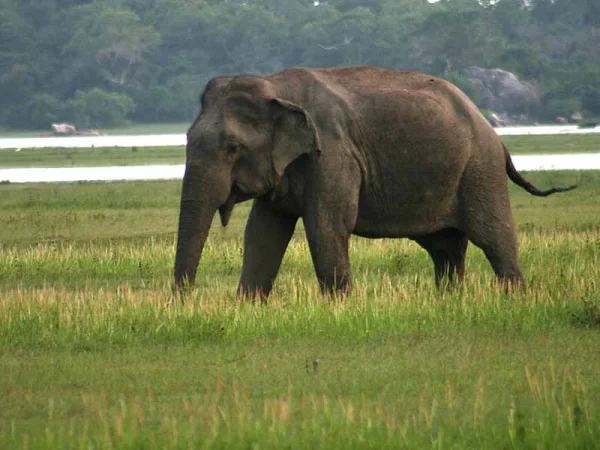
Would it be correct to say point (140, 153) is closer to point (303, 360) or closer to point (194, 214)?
point (194, 214)

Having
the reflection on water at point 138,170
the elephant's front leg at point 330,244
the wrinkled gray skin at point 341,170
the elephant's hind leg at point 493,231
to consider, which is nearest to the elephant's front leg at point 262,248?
the wrinkled gray skin at point 341,170

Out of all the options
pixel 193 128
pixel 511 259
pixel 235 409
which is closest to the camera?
pixel 235 409

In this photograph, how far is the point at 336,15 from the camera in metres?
106

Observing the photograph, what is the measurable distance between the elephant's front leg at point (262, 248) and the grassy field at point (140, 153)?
3975 cm

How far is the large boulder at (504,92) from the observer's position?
289 feet

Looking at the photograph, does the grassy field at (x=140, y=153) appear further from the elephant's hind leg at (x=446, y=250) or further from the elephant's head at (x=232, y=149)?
the elephant's head at (x=232, y=149)

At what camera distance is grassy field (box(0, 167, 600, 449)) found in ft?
27.0

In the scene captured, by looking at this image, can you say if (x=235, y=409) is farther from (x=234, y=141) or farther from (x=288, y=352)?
(x=234, y=141)

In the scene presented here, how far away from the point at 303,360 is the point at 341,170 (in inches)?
110

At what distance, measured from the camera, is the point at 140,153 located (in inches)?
2414

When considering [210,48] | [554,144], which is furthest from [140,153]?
[210,48]

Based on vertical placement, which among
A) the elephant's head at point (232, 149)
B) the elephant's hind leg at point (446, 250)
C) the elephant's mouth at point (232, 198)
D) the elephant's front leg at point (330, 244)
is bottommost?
the elephant's hind leg at point (446, 250)

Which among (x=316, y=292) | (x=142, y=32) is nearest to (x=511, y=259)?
(x=316, y=292)

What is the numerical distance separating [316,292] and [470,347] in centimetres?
257
